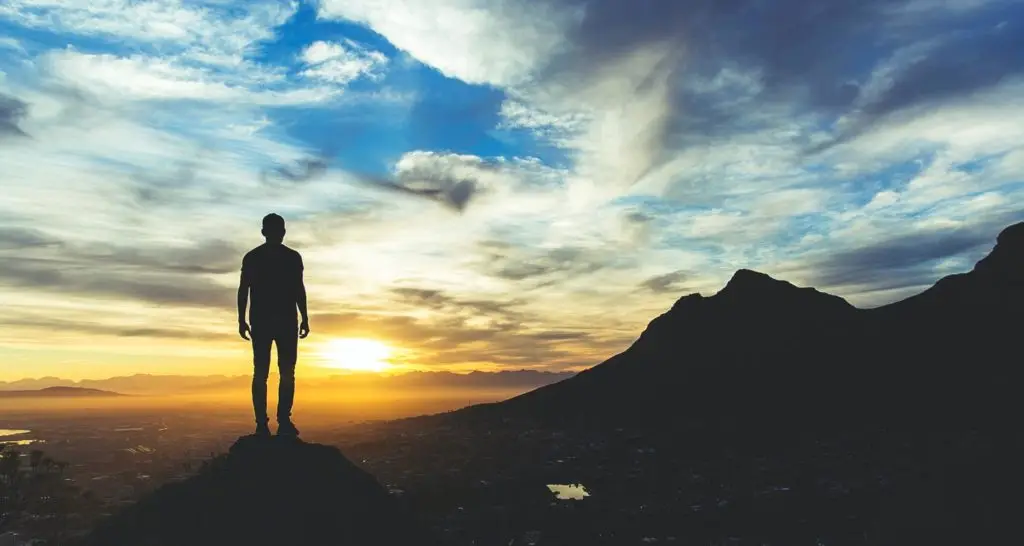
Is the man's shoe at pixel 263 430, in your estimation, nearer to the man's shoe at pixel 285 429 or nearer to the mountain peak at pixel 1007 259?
the man's shoe at pixel 285 429

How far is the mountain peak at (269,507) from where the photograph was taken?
34.5 ft

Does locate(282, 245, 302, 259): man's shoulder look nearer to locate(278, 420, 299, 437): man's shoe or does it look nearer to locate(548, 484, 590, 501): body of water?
locate(278, 420, 299, 437): man's shoe

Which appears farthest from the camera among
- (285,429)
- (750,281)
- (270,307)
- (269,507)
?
(750,281)

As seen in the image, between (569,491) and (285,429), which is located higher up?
(285,429)

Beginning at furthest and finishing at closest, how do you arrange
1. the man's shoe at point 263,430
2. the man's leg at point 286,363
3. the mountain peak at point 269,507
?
the man's shoe at point 263,430, the man's leg at point 286,363, the mountain peak at point 269,507

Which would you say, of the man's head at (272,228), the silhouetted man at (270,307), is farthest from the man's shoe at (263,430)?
the man's head at (272,228)

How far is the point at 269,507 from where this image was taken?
10.9 metres

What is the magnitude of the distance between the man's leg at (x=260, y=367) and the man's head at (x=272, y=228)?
1.76 m

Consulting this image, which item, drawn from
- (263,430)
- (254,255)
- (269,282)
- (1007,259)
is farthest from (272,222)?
(1007,259)

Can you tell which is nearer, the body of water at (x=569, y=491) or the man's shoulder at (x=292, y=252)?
the man's shoulder at (x=292, y=252)

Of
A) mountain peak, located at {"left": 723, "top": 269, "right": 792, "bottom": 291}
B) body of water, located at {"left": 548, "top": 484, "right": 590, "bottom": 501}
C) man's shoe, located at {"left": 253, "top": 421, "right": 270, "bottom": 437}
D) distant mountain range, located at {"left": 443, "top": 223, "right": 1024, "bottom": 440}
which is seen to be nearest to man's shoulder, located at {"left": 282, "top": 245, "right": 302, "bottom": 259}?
man's shoe, located at {"left": 253, "top": 421, "right": 270, "bottom": 437}

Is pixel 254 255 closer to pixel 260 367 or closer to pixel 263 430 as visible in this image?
pixel 260 367

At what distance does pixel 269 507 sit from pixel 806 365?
41.6 metres

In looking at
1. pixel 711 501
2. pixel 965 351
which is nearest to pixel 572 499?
pixel 711 501
